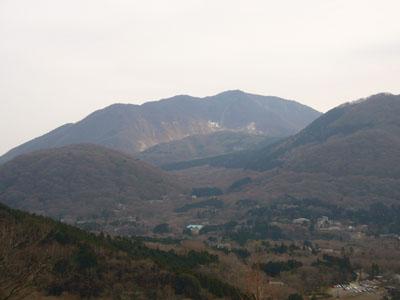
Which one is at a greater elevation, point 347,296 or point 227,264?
point 227,264

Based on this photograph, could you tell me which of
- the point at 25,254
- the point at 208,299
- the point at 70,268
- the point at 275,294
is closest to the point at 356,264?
the point at 275,294

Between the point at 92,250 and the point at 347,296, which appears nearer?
the point at 92,250

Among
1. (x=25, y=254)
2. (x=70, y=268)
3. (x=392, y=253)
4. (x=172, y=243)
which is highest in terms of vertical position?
(x=25, y=254)

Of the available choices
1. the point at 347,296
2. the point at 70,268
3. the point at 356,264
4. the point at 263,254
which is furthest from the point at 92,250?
the point at 356,264

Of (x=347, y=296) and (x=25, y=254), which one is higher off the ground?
(x=25, y=254)

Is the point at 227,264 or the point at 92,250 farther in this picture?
the point at 227,264

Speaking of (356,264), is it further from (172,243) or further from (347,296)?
(172,243)

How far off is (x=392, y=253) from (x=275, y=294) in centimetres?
7942

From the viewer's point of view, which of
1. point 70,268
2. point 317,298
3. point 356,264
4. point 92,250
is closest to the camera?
point 70,268

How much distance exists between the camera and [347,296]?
467 feet

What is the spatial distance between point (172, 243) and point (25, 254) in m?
118

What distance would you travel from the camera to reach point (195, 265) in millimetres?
143875

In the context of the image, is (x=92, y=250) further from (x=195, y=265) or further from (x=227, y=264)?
(x=227, y=264)

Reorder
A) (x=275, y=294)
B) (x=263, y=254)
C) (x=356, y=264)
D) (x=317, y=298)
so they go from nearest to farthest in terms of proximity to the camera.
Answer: (x=275, y=294) → (x=317, y=298) → (x=356, y=264) → (x=263, y=254)
